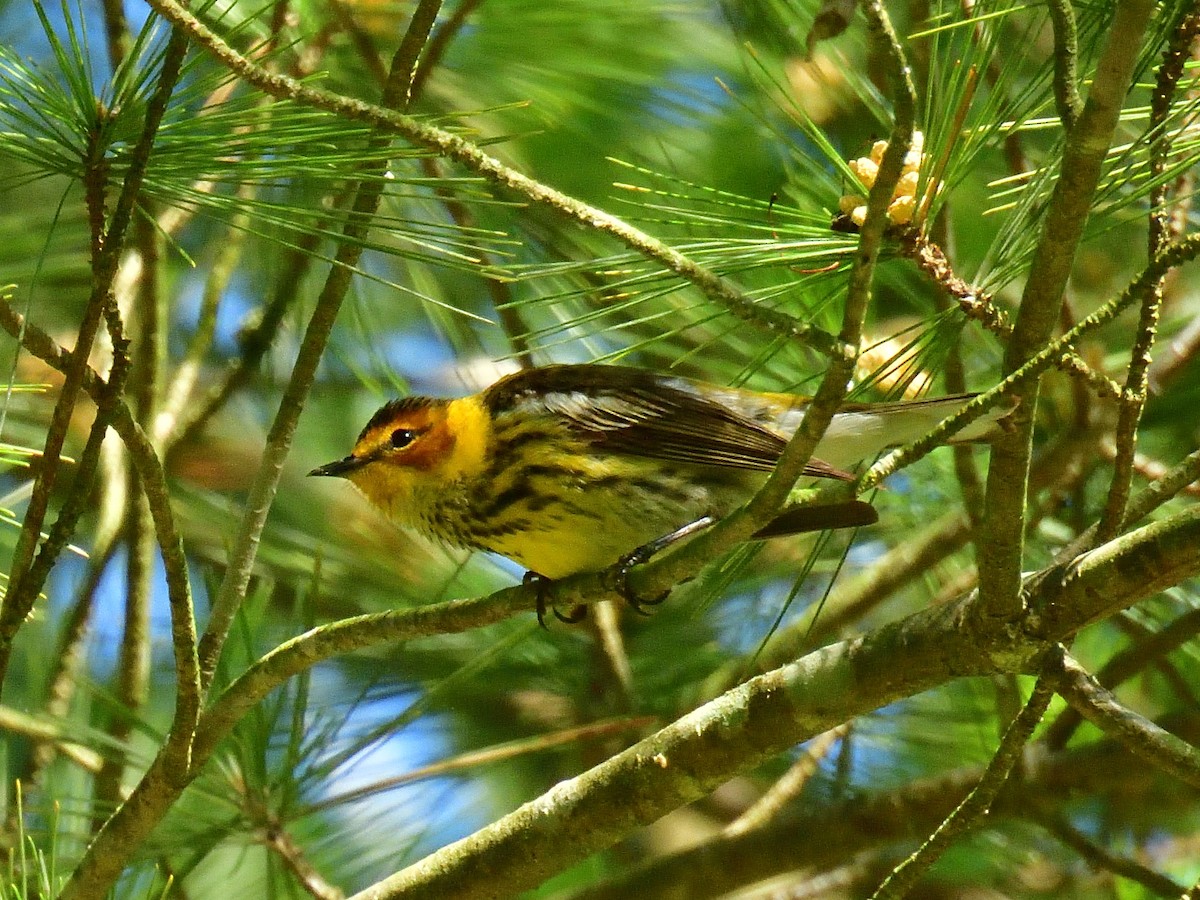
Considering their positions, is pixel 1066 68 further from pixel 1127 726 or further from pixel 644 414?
pixel 644 414

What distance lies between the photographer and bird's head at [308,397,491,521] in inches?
108

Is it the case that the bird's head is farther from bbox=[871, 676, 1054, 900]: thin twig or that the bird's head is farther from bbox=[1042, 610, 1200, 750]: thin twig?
bbox=[1042, 610, 1200, 750]: thin twig

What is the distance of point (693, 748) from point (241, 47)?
2.08m

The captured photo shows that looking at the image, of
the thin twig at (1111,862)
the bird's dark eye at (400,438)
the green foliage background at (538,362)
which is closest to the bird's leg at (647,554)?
the green foliage background at (538,362)

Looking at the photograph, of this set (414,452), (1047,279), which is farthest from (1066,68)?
(414,452)

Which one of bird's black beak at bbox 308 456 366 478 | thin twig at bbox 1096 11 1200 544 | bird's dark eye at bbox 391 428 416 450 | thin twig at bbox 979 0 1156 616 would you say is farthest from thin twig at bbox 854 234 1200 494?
bird's black beak at bbox 308 456 366 478

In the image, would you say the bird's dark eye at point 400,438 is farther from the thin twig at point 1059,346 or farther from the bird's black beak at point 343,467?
the thin twig at point 1059,346

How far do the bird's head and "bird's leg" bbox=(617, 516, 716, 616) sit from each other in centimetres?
39

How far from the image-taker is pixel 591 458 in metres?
2.61

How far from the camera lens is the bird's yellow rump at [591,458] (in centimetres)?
251

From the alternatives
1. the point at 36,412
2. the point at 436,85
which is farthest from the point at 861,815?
the point at 36,412

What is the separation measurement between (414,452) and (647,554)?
0.59m

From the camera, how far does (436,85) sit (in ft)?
12.2

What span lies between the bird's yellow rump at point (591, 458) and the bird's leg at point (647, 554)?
0.8 inches
